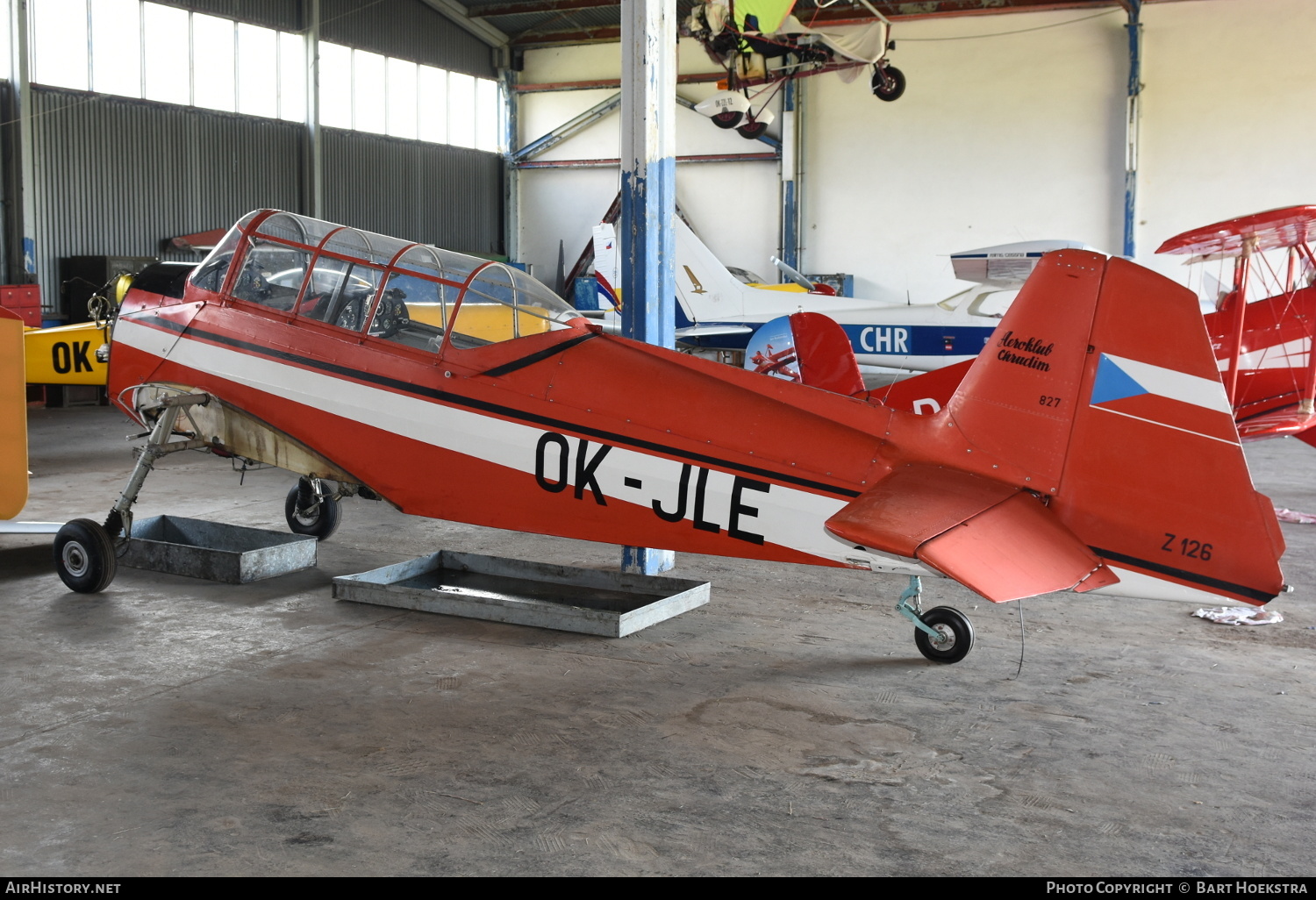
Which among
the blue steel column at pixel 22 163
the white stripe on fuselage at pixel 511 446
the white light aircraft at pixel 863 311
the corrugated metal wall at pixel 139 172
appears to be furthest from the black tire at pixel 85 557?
the corrugated metal wall at pixel 139 172

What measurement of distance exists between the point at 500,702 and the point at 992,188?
74.4 feet

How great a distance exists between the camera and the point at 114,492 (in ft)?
32.9

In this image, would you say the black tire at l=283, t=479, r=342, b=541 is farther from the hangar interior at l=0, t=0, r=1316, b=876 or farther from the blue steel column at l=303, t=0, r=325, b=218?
the blue steel column at l=303, t=0, r=325, b=218

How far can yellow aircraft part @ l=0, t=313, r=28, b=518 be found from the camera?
7.58 meters

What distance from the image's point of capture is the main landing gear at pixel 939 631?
5.52m

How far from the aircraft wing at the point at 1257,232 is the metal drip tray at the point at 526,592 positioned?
5595mm

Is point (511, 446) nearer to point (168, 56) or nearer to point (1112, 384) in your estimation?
point (1112, 384)

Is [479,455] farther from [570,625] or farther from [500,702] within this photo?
[500,702]

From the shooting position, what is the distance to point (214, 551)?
7.04 m

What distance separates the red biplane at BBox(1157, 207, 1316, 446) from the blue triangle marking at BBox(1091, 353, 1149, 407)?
15.9 feet

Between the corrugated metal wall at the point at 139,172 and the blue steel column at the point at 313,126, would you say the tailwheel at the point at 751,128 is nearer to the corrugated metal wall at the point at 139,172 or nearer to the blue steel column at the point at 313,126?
the blue steel column at the point at 313,126

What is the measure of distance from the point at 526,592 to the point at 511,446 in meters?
1.34

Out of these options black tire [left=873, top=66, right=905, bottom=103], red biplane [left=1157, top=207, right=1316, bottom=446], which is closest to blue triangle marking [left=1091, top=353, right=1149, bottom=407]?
red biplane [left=1157, top=207, right=1316, bottom=446]
